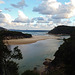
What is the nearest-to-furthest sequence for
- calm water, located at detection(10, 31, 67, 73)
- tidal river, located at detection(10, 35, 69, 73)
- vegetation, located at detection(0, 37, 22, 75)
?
vegetation, located at detection(0, 37, 22, 75) → tidal river, located at detection(10, 35, 69, 73) → calm water, located at detection(10, 31, 67, 73)

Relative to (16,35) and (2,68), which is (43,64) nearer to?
(2,68)

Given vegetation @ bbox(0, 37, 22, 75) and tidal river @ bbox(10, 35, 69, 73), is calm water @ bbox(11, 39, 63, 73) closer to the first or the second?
tidal river @ bbox(10, 35, 69, 73)

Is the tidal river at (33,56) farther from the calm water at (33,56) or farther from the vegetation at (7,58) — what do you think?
the vegetation at (7,58)

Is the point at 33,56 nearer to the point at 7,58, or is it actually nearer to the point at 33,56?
the point at 33,56

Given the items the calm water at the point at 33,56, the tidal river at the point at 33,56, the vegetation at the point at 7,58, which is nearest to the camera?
the vegetation at the point at 7,58

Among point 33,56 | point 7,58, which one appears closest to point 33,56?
point 33,56

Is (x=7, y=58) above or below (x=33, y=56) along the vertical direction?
above

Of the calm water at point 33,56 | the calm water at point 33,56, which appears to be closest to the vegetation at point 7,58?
the calm water at point 33,56

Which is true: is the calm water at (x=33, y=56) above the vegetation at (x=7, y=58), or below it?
below

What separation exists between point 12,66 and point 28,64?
13.9 m

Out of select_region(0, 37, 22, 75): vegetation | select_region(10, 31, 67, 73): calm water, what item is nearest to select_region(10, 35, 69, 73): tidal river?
select_region(10, 31, 67, 73): calm water

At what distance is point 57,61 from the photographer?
27.8 metres

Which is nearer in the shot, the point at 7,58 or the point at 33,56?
the point at 7,58

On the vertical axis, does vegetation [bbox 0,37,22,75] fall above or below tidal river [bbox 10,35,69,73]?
above
